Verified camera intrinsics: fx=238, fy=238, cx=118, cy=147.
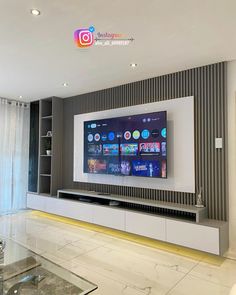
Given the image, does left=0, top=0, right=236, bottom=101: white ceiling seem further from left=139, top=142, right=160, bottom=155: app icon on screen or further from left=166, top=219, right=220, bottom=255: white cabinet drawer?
left=166, top=219, right=220, bottom=255: white cabinet drawer

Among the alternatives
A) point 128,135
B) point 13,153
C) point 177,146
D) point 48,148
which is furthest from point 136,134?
point 13,153

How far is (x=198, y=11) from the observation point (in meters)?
1.97

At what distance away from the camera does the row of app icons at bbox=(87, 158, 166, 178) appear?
338cm

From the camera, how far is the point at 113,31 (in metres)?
2.32

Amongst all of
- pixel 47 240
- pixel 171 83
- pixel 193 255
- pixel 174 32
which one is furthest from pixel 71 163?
pixel 174 32

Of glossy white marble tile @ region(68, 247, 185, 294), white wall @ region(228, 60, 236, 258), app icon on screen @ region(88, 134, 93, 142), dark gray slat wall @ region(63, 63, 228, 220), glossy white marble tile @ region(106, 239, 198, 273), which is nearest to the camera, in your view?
glossy white marble tile @ region(68, 247, 185, 294)

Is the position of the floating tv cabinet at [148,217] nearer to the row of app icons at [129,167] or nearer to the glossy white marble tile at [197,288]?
the row of app icons at [129,167]

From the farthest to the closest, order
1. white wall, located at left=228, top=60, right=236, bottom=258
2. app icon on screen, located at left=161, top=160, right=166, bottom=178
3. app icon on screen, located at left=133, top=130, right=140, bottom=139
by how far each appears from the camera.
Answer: app icon on screen, located at left=133, top=130, right=140, bottom=139 < app icon on screen, located at left=161, top=160, right=166, bottom=178 < white wall, located at left=228, top=60, right=236, bottom=258

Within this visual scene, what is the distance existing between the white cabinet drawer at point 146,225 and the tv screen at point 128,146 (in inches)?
23.5

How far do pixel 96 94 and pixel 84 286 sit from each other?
3.41 metres

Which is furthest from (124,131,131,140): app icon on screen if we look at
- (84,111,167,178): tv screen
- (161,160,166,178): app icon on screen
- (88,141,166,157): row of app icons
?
(161,160,166,178): app icon on screen

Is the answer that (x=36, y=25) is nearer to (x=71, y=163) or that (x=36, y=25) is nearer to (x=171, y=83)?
(x=171, y=83)

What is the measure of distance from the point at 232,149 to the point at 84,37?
7.07 feet

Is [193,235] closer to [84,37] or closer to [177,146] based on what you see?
[177,146]
